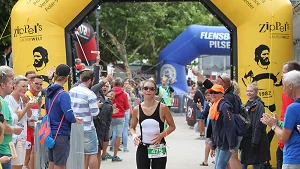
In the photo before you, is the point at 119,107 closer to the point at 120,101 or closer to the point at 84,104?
the point at 120,101

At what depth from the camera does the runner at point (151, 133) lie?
737cm

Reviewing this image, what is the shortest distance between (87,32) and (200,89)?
7598mm

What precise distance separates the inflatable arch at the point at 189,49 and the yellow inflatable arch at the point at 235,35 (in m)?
11.9

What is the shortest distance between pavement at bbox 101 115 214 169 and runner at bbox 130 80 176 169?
4.38 metres

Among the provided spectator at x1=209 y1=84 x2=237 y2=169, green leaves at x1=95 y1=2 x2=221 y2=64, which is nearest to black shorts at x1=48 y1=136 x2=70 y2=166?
spectator at x1=209 y1=84 x2=237 y2=169

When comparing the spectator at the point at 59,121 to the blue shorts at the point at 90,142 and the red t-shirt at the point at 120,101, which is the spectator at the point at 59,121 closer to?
the blue shorts at the point at 90,142

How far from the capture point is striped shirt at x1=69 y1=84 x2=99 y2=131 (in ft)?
29.1

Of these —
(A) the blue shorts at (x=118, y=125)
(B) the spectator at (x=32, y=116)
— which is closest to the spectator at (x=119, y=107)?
(A) the blue shorts at (x=118, y=125)

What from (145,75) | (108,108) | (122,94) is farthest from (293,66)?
(145,75)

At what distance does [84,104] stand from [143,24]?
84.5 feet

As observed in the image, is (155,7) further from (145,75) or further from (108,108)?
(108,108)

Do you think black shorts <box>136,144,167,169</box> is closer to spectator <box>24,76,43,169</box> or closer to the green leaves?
spectator <box>24,76,43,169</box>

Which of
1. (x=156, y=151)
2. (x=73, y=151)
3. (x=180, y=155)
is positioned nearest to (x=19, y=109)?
(x=73, y=151)

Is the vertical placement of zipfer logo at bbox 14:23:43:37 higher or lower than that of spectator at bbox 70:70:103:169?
higher
